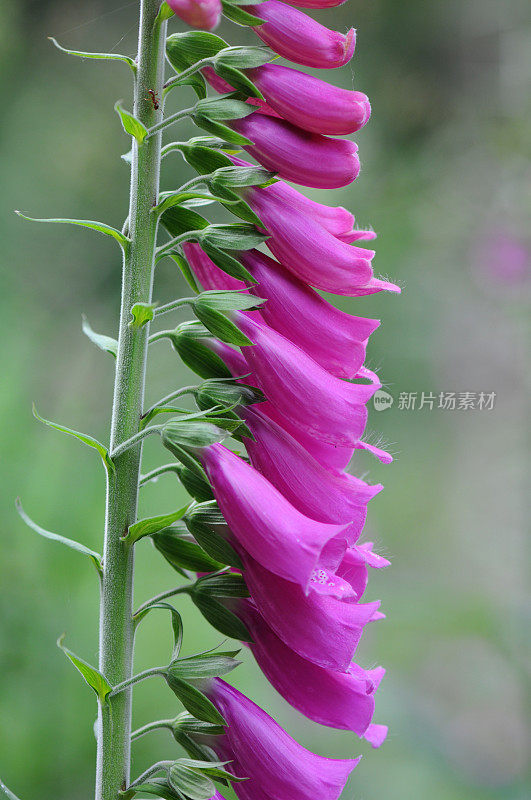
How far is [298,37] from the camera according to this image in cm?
47

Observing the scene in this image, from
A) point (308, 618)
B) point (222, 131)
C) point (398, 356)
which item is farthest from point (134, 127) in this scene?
point (398, 356)

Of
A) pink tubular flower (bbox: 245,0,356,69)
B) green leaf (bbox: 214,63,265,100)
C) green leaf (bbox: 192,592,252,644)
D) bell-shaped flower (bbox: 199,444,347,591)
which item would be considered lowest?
green leaf (bbox: 192,592,252,644)

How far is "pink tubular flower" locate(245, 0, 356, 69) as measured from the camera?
0.47 m

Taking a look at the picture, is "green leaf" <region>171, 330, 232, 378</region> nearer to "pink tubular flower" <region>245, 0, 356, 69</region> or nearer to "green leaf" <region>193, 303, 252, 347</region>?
"green leaf" <region>193, 303, 252, 347</region>

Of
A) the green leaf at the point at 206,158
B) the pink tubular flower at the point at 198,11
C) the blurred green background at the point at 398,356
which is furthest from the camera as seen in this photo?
the blurred green background at the point at 398,356

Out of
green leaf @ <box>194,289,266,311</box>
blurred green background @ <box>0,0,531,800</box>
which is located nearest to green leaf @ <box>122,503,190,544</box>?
green leaf @ <box>194,289,266,311</box>

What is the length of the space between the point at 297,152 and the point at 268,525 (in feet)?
0.70

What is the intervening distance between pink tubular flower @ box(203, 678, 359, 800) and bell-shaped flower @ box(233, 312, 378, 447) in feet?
0.55

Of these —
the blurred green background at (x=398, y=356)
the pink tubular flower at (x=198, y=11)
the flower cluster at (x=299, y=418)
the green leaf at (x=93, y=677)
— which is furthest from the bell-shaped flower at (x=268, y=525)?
the blurred green background at (x=398, y=356)

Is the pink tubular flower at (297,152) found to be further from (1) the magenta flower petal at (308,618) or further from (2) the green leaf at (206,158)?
(1) the magenta flower petal at (308,618)

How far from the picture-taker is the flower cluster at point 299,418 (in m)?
0.45

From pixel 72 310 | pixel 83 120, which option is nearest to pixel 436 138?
pixel 83 120

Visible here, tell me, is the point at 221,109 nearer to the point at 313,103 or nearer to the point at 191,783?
the point at 313,103

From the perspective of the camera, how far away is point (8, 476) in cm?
134
